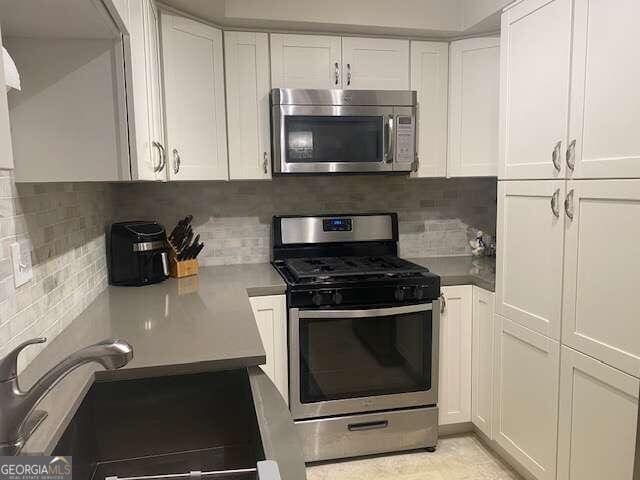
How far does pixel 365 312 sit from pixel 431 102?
3.88 ft

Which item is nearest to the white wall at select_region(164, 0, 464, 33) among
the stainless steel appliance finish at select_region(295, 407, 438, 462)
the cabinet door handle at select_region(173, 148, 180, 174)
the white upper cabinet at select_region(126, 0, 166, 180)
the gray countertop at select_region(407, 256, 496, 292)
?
the white upper cabinet at select_region(126, 0, 166, 180)

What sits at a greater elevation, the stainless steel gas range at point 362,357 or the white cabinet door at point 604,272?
the white cabinet door at point 604,272

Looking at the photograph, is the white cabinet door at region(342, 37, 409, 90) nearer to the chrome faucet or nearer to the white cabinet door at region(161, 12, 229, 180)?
the white cabinet door at region(161, 12, 229, 180)

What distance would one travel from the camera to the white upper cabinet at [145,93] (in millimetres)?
1376

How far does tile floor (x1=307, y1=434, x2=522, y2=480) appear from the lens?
88.4 inches

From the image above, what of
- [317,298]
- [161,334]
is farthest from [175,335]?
[317,298]

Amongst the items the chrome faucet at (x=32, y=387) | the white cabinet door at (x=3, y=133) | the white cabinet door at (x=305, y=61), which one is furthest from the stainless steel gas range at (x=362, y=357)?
the white cabinet door at (x=3, y=133)

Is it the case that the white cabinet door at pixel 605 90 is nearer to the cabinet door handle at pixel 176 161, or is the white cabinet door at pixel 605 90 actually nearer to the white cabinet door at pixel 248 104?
the white cabinet door at pixel 248 104

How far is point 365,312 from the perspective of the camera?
88.9 inches

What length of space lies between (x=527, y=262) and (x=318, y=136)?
1150 mm

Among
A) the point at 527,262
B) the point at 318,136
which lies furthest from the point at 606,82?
the point at 318,136

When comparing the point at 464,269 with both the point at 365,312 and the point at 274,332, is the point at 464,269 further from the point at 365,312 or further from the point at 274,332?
the point at 274,332

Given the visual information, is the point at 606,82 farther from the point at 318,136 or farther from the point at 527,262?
the point at 318,136

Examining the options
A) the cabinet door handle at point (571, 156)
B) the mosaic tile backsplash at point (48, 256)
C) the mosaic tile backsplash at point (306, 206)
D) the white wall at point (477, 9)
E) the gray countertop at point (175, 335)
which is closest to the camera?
the gray countertop at point (175, 335)
